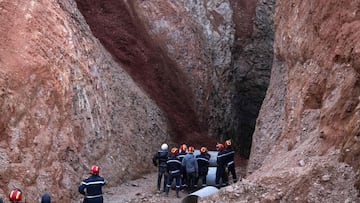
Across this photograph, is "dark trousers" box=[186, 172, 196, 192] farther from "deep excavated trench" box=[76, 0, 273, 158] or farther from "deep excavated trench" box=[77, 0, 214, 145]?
"deep excavated trench" box=[77, 0, 214, 145]

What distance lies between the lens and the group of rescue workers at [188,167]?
18812mm

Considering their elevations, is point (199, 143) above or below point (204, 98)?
below

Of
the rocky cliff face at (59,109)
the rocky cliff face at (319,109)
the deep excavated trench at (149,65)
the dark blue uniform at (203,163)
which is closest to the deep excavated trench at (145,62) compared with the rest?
the deep excavated trench at (149,65)

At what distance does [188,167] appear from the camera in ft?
63.1

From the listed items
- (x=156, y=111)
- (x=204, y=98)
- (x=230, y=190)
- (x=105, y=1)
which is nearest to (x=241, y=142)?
(x=204, y=98)

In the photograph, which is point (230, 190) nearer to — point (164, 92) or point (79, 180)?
point (79, 180)

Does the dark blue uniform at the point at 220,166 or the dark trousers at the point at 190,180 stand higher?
the dark blue uniform at the point at 220,166

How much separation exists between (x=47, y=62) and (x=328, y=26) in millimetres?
8785

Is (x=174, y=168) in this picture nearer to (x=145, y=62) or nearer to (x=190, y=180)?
(x=190, y=180)

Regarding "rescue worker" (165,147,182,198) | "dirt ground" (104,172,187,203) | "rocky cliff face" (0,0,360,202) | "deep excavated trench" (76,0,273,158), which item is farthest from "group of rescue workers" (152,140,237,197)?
"deep excavated trench" (76,0,273,158)

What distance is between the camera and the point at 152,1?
2850 cm

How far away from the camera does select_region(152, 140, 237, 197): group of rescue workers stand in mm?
18812

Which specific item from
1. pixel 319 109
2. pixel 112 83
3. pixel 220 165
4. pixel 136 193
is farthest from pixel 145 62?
pixel 319 109

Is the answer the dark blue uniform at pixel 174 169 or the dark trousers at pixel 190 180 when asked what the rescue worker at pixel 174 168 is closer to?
the dark blue uniform at pixel 174 169
